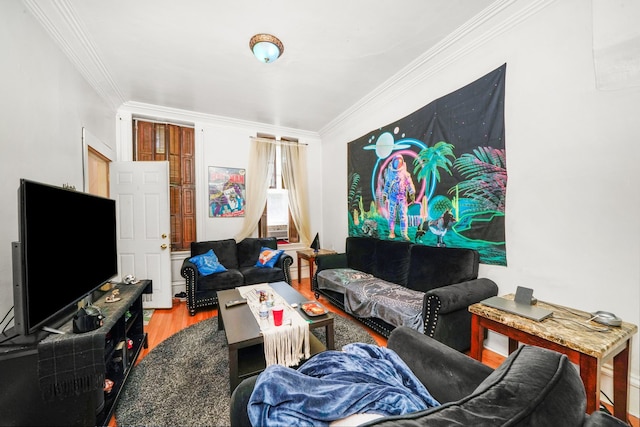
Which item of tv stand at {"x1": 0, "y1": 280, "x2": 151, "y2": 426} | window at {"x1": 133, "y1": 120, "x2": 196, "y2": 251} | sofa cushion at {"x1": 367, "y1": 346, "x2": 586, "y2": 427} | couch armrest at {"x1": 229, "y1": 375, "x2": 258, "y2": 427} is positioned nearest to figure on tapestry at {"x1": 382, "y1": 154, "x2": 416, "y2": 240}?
sofa cushion at {"x1": 367, "y1": 346, "x2": 586, "y2": 427}

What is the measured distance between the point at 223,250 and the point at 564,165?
394 cm

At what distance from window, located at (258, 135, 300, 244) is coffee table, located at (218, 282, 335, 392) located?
2.30 metres

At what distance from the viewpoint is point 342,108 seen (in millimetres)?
3881

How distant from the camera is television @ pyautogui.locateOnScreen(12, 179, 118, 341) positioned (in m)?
1.18

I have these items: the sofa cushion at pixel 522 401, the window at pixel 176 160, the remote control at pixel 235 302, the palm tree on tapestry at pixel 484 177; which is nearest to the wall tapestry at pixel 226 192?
the window at pixel 176 160

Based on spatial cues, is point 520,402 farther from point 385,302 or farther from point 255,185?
point 255,185

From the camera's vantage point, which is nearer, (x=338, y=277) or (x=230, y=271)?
(x=338, y=277)

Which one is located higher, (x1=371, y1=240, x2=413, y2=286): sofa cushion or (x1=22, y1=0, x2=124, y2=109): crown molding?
(x1=22, y1=0, x2=124, y2=109): crown molding

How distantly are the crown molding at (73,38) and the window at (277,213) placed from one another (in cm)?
229

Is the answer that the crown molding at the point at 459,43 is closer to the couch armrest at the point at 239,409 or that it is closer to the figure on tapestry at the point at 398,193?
the figure on tapestry at the point at 398,193

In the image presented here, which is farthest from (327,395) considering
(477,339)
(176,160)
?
(176,160)

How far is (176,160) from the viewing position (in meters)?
3.99

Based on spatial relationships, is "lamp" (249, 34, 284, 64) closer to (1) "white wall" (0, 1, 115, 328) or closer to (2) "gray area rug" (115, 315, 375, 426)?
(1) "white wall" (0, 1, 115, 328)

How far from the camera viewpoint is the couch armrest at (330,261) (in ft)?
11.7
